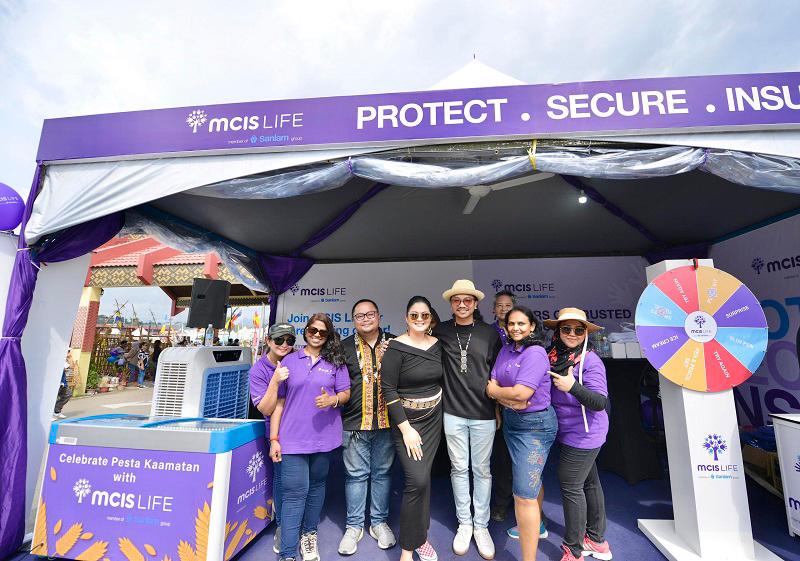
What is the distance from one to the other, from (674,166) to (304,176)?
6.99 feet

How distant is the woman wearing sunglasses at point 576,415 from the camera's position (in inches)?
69.6

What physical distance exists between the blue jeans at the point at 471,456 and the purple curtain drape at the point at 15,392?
2346mm

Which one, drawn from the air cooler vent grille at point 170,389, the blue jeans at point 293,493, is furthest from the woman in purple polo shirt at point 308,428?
the air cooler vent grille at point 170,389

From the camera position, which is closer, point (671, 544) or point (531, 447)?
point (531, 447)

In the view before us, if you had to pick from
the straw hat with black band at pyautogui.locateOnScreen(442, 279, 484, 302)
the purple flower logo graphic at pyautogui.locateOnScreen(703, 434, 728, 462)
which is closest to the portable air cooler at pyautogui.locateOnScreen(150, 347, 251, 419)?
the straw hat with black band at pyautogui.locateOnScreen(442, 279, 484, 302)

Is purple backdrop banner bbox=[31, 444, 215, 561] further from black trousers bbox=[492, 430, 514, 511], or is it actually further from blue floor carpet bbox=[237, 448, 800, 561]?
black trousers bbox=[492, 430, 514, 511]

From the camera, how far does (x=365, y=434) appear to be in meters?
2.06

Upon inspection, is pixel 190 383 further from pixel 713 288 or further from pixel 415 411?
pixel 713 288

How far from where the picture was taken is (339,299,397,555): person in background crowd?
2023 millimetres

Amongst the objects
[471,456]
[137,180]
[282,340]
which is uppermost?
[137,180]

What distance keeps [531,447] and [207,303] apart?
2408mm

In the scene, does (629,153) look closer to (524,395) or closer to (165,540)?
(524,395)

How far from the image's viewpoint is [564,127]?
2.05m

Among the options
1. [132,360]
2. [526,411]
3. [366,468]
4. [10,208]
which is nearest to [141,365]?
[132,360]
